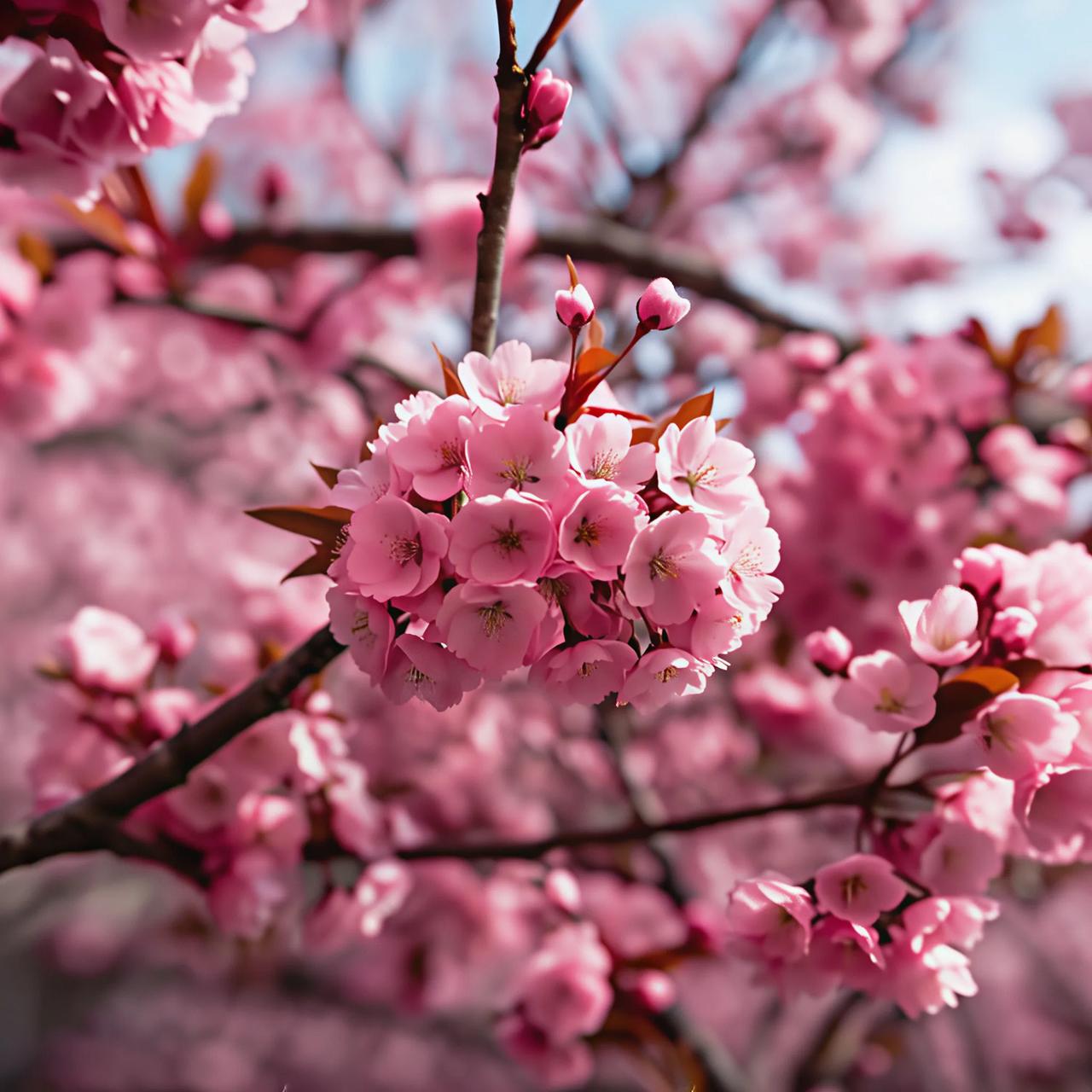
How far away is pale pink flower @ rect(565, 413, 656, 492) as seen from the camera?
627 mm

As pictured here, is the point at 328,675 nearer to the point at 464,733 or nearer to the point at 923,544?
the point at 923,544

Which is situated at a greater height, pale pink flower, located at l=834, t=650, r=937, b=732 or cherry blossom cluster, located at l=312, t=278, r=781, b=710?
cherry blossom cluster, located at l=312, t=278, r=781, b=710

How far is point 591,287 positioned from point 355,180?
2.77 meters

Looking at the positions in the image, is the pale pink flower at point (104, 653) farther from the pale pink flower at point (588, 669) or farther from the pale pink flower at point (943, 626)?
the pale pink flower at point (943, 626)

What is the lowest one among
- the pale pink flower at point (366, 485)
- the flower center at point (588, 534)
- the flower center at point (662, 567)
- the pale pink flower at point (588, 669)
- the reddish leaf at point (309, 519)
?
the reddish leaf at point (309, 519)

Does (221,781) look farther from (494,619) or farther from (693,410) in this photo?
(693,410)

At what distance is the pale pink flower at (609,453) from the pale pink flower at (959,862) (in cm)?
49

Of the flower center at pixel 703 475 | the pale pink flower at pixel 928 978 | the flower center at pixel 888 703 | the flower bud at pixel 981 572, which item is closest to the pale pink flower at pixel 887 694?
the flower center at pixel 888 703

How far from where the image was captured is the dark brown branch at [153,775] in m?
0.78

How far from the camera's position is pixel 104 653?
1.19 meters

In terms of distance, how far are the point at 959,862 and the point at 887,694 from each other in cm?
17

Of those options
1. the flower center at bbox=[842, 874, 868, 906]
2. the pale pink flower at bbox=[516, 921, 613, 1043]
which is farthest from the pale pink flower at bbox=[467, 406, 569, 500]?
the pale pink flower at bbox=[516, 921, 613, 1043]

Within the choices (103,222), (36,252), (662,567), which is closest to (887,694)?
(662,567)

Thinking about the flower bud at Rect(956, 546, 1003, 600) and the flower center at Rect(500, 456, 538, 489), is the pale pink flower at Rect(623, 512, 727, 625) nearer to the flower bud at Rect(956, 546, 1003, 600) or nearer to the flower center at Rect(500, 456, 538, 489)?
the flower center at Rect(500, 456, 538, 489)
